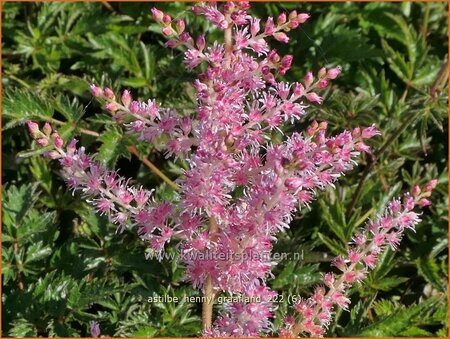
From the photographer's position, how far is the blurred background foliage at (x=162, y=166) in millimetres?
2646

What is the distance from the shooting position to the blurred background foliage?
2.65 meters

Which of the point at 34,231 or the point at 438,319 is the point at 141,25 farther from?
the point at 438,319

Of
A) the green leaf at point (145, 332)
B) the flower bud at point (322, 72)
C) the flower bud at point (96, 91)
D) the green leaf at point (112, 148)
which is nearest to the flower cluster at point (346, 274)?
the flower bud at point (322, 72)

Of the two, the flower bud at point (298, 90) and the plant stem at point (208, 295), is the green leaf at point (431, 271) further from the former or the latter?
the flower bud at point (298, 90)

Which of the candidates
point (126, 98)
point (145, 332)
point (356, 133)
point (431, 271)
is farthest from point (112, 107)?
point (431, 271)

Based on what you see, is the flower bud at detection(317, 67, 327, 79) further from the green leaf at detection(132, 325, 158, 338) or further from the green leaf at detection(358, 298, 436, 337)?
the green leaf at detection(132, 325, 158, 338)

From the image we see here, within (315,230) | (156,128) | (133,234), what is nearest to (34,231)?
(133,234)

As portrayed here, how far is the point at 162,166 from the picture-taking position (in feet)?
11.1

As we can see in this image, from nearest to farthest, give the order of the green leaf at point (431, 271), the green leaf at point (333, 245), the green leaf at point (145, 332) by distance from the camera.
A: the green leaf at point (145, 332) → the green leaf at point (333, 245) → the green leaf at point (431, 271)

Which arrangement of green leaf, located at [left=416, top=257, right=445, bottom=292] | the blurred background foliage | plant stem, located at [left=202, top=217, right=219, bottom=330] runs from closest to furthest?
plant stem, located at [left=202, top=217, right=219, bottom=330] → the blurred background foliage → green leaf, located at [left=416, top=257, right=445, bottom=292]

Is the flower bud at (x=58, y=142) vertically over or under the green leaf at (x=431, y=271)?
over

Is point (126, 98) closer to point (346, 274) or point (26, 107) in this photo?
point (346, 274)

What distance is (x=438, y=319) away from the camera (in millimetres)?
2740

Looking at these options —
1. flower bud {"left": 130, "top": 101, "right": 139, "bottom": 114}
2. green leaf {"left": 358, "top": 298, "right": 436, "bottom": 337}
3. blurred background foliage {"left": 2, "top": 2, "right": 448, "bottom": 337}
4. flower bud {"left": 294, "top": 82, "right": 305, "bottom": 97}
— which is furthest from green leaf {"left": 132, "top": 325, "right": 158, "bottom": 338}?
flower bud {"left": 294, "top": 82, "right": 305, "bottom": 97}
